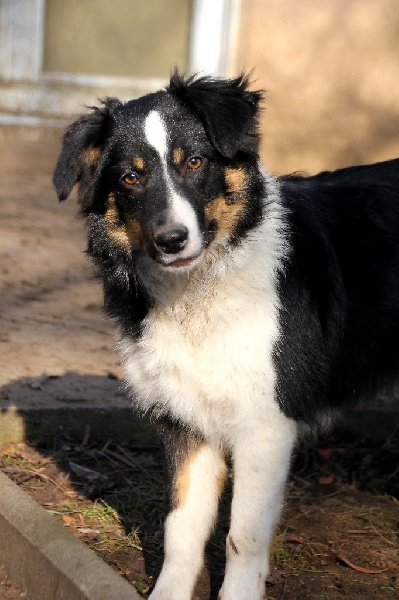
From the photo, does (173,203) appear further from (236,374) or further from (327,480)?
(327,480)

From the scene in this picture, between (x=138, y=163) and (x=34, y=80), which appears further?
(x=34, y=80)

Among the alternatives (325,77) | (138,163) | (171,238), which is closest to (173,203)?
(171,238)

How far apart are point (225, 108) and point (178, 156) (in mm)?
252

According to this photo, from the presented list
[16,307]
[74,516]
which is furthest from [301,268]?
[16,307]

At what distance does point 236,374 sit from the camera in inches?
135

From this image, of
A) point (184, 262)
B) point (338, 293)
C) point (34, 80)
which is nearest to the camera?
point (184, 262)

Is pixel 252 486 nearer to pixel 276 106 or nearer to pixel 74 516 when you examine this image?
pixel 74 516

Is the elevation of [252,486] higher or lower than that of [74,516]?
higher

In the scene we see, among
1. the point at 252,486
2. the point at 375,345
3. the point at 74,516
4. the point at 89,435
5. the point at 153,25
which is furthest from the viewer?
the point at 153,25

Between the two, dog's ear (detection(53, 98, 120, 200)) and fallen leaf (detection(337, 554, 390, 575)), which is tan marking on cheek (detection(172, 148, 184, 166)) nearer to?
dog's ear (detection(53, 98, 120, 200))

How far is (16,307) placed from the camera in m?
6.32

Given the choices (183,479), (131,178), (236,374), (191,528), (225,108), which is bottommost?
(191,528)

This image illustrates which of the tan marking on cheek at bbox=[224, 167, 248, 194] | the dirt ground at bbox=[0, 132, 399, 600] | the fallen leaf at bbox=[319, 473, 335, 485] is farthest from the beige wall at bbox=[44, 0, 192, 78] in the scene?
the tan marking on cheek at bbox=[224, 167, 248, 194]

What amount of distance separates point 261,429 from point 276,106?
6.80 meters
